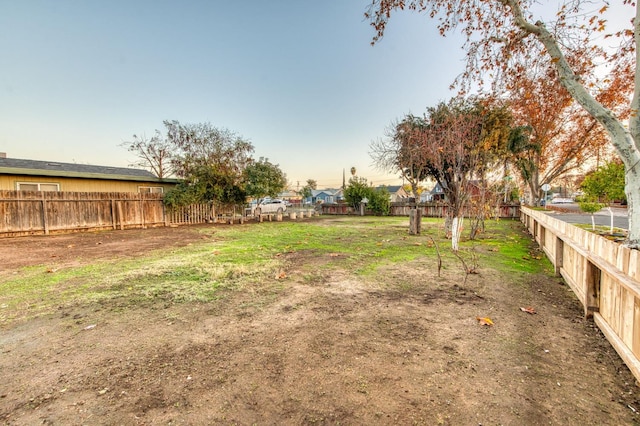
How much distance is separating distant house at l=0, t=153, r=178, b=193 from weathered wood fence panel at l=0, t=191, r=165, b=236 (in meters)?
1.21

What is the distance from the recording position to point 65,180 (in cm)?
1253

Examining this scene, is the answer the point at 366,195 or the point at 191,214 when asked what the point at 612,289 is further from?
the point at 366,195

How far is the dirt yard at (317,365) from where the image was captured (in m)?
1.65

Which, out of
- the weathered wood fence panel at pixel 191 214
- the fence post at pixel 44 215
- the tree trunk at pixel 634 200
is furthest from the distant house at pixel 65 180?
the tree trunk at pixel 634 200

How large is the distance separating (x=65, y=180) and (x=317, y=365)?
16.2 metres

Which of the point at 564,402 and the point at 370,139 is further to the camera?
the point at 370,139

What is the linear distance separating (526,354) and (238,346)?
2.61m

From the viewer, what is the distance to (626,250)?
2291 millimetres

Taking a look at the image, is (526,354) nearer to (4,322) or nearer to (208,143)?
(4,322)

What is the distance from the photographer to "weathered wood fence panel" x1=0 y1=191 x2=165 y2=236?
34.0 ft

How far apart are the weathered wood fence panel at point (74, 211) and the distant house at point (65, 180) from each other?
121 cm

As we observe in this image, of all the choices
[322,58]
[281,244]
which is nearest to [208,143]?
[322,58]

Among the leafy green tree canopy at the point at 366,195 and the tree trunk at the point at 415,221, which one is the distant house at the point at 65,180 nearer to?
the tree trunk at the point at 415,221

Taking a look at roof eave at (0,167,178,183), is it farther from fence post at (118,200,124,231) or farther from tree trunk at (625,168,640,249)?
tree trunk at (625,168,640,249)
